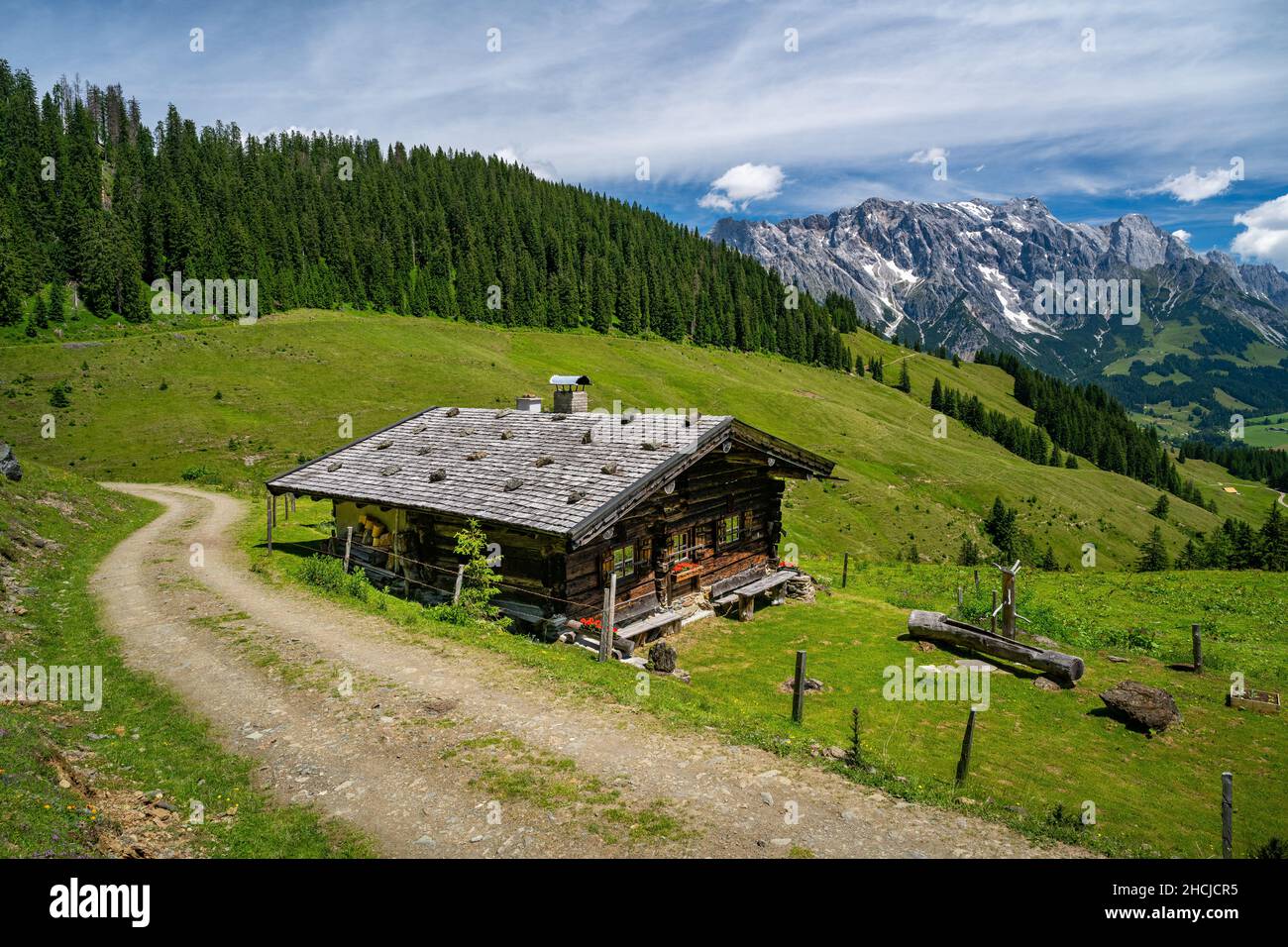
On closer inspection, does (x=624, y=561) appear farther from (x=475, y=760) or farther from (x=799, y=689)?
(x=475, y=760)

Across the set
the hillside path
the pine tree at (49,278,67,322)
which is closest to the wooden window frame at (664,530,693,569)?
the hillside path

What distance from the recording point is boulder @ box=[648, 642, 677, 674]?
18.4 meters

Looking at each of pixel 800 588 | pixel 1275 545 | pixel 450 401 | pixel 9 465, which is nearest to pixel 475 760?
pixel 800 588

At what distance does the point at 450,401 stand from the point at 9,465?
44172 mm

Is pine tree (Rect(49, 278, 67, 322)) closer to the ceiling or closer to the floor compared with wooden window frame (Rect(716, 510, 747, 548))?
closer to the ceiling

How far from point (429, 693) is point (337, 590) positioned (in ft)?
31.4

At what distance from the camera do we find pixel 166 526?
107ft

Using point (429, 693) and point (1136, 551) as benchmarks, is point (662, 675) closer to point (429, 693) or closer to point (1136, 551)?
point (429, 693)

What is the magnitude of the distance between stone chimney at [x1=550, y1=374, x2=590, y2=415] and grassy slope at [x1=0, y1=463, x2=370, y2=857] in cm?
1665

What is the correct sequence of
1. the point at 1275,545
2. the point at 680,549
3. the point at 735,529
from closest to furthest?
1. the point at 680,549
2. the point at 735,529
3. the point at 1275,545

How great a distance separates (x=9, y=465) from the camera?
29703 mm

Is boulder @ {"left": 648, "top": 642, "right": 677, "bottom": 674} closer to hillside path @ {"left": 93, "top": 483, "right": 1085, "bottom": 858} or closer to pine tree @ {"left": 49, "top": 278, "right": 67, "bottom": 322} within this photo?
hillside path @ {"left": 93, "top": 483, "right": 1085, "bottom": 858}

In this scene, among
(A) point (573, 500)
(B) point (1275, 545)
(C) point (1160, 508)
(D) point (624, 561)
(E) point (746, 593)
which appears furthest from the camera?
(C) point (1160, 508)

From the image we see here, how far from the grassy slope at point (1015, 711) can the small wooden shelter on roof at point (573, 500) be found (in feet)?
7.02
